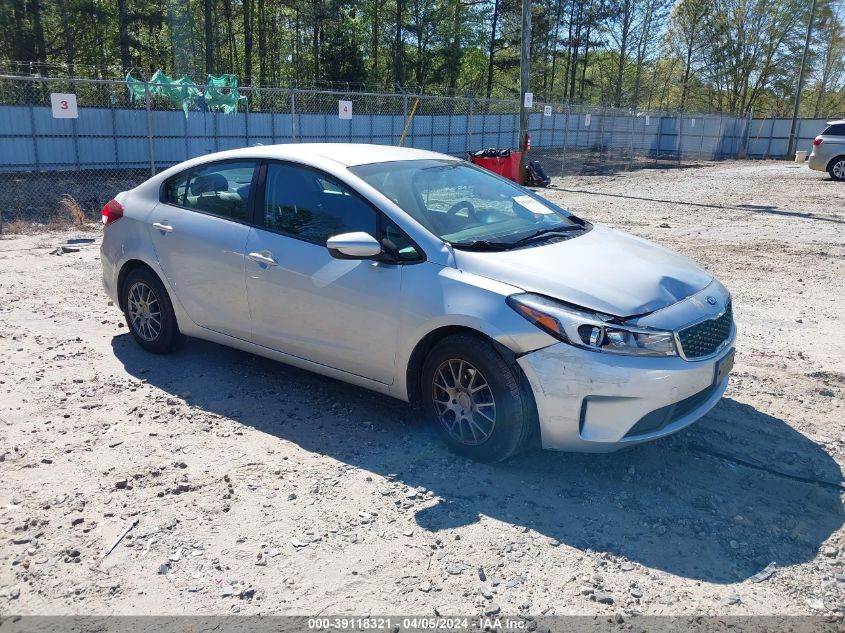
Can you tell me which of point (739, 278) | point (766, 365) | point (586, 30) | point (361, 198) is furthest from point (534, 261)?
point (586, 30)

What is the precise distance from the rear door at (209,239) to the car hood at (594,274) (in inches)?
66.5

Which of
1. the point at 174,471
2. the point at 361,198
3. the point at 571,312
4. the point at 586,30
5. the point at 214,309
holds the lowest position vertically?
the point at 174,471

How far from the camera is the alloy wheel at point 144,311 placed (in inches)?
216

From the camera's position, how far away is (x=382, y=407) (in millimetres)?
4762

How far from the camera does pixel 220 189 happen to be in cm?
508

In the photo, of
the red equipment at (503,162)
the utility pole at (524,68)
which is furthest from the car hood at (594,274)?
the red equipment at (503,162)

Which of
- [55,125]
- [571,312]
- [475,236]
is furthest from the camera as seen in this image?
[55,125]

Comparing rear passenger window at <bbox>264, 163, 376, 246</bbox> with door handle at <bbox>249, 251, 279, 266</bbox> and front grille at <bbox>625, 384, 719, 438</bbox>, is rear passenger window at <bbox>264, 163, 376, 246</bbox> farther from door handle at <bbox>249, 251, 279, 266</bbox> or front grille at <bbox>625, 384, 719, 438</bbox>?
front grille at <bbox>625, 384, 719, 438</bbox>

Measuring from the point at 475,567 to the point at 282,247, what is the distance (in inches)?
93.6

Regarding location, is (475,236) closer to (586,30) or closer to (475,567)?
(475,567)

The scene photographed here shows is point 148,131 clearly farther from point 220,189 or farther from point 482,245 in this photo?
point 482,245

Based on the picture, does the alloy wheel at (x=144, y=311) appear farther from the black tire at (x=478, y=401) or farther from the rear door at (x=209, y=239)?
the black tire at (x=478, y=401)

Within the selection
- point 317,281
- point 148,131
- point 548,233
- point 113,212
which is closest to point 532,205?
point 548,233

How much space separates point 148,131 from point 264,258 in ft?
40.6
